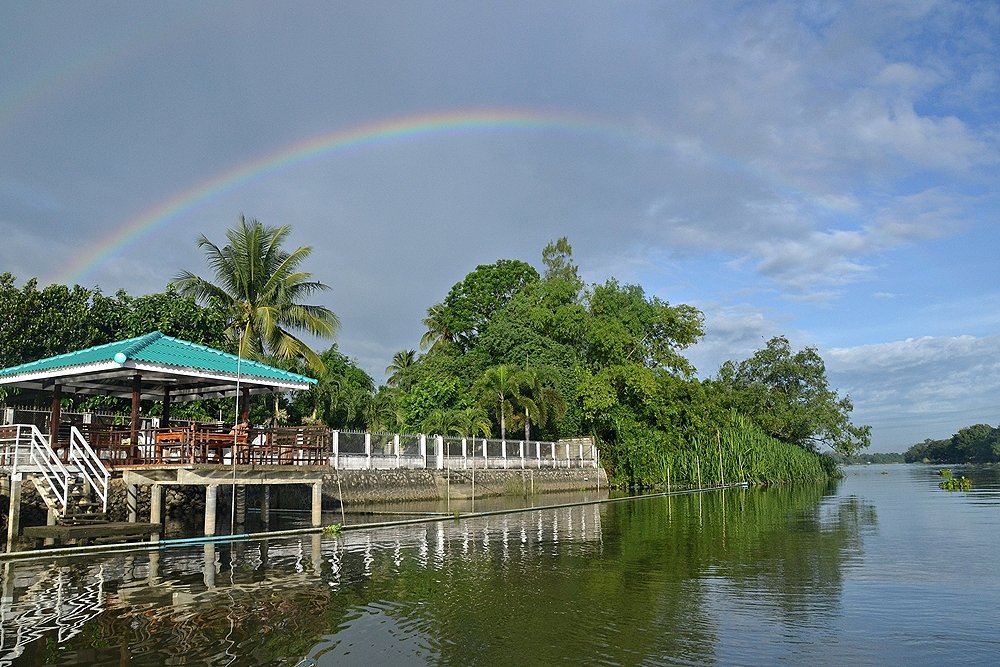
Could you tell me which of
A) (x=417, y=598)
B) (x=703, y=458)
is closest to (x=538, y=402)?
(x=703, y=458)

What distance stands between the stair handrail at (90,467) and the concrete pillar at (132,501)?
22.5 inches

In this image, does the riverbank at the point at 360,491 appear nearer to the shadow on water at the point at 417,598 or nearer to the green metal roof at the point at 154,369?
the green metal roof at the point at 154,369

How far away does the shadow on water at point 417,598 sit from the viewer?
8.45 m

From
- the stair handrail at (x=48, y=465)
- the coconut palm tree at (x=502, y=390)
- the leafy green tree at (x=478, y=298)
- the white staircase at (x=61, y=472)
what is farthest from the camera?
the leafy green tree at (x=478, y=298)

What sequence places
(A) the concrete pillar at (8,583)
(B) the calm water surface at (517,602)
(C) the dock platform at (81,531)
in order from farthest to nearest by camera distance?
(C) the dock platform at (81,531), (A) the concrete pillar at (8,583), (B) the calm water surface at (517,602)

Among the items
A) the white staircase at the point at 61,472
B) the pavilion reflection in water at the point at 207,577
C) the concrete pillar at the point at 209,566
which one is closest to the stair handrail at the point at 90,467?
the white staircase at the point at 61,472

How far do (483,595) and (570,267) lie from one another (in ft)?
169

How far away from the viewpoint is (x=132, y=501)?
1884 centimetres

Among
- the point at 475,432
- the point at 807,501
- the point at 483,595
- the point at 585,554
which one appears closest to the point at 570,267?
the point at 475,432

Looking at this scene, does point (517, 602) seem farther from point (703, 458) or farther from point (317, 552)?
point (703, 458)

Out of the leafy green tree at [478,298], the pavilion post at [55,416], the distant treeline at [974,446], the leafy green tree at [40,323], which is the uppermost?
the leafy green tree at [478,298]

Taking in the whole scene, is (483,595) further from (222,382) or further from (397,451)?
(397,451)

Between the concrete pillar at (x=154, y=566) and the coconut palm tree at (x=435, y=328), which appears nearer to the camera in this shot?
the concrete pillar at (x=154, y=566)

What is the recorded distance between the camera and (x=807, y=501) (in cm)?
3638
